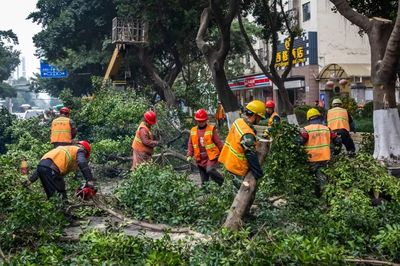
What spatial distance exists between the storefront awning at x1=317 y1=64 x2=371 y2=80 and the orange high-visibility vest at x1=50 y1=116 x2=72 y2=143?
1812cm

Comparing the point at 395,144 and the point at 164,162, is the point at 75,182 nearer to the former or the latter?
the point at 164,162

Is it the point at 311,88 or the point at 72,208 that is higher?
the point at 311,88

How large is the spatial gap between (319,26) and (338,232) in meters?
24.8

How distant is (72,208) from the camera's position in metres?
7.43

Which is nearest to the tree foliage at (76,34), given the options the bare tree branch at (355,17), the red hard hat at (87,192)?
the bare tree branch at (355,17)

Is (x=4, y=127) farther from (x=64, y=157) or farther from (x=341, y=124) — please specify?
(x=341, y=124)

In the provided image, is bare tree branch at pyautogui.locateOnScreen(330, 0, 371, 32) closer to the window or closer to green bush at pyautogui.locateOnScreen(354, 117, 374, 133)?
green bush at pyautogui.locateOnScreen(354, 117, 374, 133)

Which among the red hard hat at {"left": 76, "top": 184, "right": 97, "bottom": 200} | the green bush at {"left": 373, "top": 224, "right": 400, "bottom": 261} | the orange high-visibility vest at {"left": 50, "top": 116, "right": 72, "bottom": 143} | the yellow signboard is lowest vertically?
the green bush at {"left": 373, "top": 224, "right": 400, "bottom": 261}

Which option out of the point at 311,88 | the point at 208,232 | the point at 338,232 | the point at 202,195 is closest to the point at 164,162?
the point at 202,195

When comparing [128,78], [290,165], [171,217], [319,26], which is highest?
[319,26]

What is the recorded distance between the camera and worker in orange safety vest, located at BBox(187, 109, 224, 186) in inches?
346

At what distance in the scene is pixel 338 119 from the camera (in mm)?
10688

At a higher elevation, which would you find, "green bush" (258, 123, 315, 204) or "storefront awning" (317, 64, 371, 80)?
"storefront awning" (317, 64, 371, 80)

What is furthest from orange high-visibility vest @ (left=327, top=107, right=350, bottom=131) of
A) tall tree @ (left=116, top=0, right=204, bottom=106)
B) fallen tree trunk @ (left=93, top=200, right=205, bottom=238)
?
tall tree @ (left=116, top=0, right=204, bottom=106)
